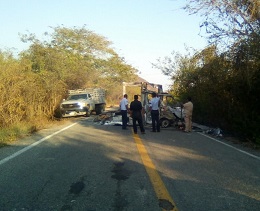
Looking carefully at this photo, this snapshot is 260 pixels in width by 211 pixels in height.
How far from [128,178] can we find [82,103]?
2062 centimetres

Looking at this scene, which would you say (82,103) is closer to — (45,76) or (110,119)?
(45,76)

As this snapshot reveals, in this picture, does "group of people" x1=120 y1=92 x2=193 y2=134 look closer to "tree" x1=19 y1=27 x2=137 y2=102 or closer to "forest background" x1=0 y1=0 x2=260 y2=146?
"forest background" x1=0 y1=0 x2=260 y2=146

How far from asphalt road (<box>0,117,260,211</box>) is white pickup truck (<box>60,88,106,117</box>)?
1499 centimetres

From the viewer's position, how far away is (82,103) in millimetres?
26609

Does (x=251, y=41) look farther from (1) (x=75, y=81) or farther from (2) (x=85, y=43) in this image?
(2) (x=85, y=43)

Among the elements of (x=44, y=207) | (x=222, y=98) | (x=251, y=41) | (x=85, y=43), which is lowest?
(x=44, y=207)

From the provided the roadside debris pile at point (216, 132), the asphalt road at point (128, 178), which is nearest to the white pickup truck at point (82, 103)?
the roadside debris pile at point (216, 132)

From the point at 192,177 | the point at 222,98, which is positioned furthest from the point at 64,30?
the point at 192,177

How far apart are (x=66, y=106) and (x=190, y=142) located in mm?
15471

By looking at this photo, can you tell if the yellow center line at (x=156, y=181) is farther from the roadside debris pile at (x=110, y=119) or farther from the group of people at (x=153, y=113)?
the roadside debris pile at (x=110, y=119)

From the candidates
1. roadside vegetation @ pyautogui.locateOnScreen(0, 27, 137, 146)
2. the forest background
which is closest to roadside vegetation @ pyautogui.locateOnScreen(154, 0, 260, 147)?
the forest background

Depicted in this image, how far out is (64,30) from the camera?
4659cm

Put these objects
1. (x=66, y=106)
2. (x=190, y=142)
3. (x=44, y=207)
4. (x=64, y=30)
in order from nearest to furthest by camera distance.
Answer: (x=44, y=207)
(x=190, y=142)
(x=66, y=106)
(x=64, y=30)

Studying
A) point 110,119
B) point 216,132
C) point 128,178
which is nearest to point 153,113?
point 216,132
